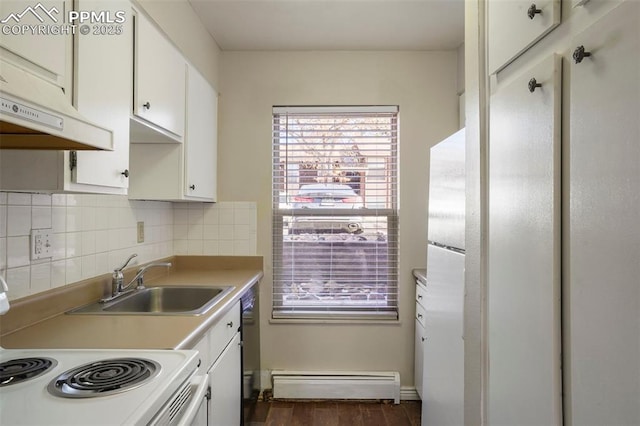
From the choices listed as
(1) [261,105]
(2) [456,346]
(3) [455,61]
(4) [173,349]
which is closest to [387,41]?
(3) [455,61]

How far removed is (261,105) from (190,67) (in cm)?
65

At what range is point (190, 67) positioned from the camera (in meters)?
2.09

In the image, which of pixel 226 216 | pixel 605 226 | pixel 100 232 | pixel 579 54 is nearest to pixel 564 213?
pixel 605 226

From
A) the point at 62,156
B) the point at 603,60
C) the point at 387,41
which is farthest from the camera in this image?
the point at 387,41

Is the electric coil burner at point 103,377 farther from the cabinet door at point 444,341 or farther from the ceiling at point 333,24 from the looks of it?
the ceiling at point 333,24

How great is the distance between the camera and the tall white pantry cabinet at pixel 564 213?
0.62 meters

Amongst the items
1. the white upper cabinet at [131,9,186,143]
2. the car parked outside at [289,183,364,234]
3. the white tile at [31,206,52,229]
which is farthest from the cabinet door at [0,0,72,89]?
the car parked outside at [289,183,364,234]

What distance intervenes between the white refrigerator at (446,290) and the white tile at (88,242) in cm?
165

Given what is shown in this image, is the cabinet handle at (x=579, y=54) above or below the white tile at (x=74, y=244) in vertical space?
above

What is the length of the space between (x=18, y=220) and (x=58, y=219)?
0.19 meters

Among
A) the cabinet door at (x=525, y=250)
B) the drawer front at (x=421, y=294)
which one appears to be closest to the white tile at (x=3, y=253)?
the cabinet door at (x=525, y=250)

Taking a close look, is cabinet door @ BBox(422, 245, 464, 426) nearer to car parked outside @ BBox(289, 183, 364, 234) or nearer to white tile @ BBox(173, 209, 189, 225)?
car parked outside @ BBox(289, 183, 364, 234)

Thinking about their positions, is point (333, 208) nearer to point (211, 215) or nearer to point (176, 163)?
point (211, 215)

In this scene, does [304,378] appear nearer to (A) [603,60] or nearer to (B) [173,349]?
(B) [173,349]
